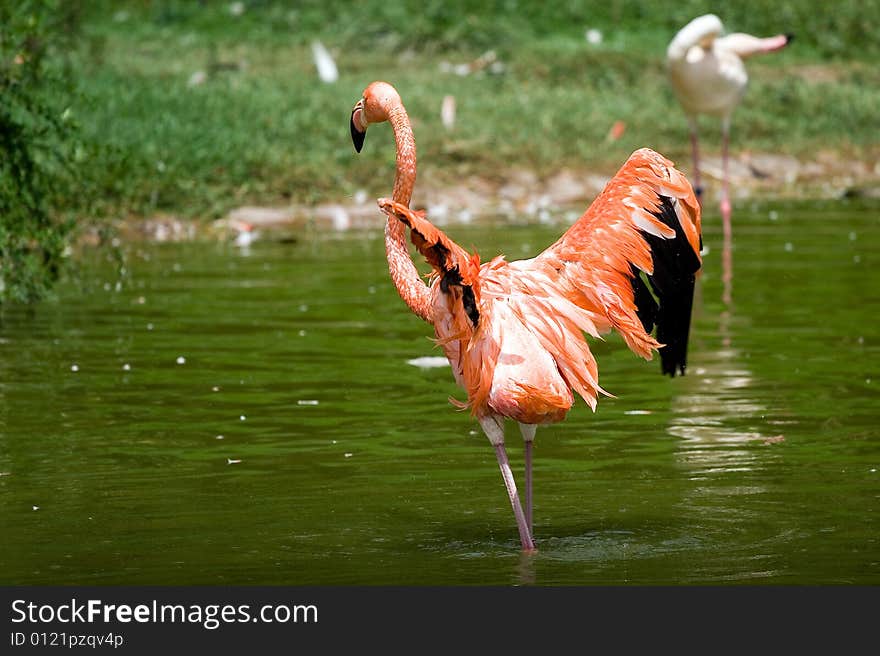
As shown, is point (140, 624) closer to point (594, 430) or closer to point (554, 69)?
point (594, 430)

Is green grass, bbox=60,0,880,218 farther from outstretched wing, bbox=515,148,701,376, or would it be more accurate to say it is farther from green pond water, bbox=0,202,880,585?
outstretched wing, bbox=515,148,701,376

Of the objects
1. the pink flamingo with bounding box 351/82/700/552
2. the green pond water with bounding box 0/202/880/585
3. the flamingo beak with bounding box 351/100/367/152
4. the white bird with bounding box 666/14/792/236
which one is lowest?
the green pond water with bounding box 0/202/880/585

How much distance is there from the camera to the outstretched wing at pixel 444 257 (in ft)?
19.7

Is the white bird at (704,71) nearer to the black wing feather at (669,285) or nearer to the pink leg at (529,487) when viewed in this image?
the black wing feather at (669,285)

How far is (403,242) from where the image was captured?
6.96m

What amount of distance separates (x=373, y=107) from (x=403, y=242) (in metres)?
0.72

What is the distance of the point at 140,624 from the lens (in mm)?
5535

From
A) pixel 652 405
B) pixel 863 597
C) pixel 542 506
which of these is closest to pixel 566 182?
pixel 652 405

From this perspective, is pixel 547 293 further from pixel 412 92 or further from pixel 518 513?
pixel 412 92

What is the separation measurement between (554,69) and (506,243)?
1065 centimetres

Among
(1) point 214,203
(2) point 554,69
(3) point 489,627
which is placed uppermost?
(2) point 554,69

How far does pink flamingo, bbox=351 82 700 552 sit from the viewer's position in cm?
639

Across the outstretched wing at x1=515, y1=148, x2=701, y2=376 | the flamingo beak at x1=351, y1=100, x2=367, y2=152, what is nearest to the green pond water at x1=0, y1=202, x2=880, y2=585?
the outstretched wing at x1=515, y1=148, x2=701, y2=376

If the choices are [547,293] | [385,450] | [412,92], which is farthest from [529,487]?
[412,92]
